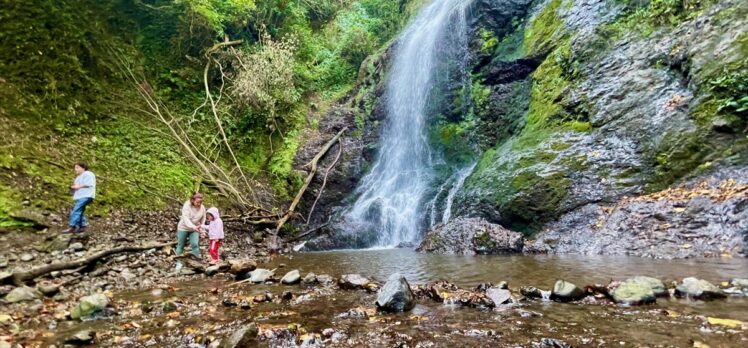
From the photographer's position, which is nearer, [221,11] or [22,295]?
[22,295]

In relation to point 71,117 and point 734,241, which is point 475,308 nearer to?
point 734,241

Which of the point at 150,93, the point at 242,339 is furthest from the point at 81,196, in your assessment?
the point at 150,93

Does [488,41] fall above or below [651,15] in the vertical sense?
above

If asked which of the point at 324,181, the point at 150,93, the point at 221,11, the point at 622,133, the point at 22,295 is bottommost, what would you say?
the point at 22,295

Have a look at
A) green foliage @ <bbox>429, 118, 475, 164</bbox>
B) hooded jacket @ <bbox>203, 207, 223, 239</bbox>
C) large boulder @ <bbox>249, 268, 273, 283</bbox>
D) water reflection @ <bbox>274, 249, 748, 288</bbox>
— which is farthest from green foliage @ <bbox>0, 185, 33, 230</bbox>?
green foliage @ <bbox>429, 118, 475, 164</bbox>

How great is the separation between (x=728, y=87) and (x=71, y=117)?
1441 centimetres

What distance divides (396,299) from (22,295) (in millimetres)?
4313

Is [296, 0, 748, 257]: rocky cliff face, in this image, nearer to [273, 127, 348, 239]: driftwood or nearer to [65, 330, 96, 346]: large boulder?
[273, 127, 348, 239]: driftwood

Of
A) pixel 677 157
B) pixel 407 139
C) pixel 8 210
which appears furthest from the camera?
pixel 407 139

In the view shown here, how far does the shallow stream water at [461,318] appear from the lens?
3.30 m

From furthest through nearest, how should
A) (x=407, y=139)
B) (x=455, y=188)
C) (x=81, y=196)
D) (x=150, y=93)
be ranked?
(x=407, y=139)
(x=150, y=93)
(x=455, y=188)
(x=81, y=196)

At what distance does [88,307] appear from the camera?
4.30 metres

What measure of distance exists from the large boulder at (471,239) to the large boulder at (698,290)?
4293mm

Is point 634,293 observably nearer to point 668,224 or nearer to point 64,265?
point 668,224
